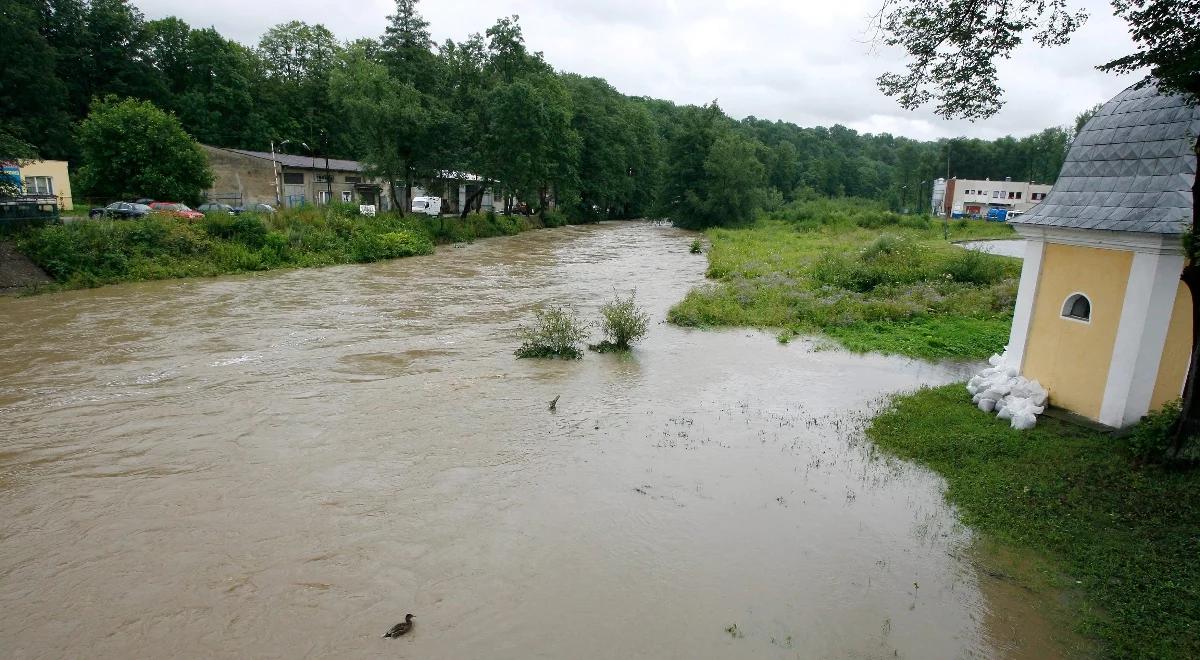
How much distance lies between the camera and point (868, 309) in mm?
20094

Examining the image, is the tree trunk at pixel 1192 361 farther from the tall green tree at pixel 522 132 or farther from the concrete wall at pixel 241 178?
the concrete wall at pixel 241 178

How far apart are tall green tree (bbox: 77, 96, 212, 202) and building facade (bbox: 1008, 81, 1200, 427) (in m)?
35.7

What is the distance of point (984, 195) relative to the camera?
85188 millimetres

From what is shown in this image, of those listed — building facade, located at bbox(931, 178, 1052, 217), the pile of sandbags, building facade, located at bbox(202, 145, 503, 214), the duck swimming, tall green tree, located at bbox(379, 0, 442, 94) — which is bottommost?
the duck swimming

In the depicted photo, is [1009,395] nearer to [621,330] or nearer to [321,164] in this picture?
[621,330]

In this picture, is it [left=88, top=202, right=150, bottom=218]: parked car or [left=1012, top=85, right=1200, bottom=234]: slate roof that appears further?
[left=88, top=202, right=150, bottom=218]: parked car

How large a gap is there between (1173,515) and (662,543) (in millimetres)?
5483

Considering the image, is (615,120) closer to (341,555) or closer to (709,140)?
(709,140)

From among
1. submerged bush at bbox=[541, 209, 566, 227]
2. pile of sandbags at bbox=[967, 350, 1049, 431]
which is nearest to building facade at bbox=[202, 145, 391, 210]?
submerged bush at bbox=[541, 209, 566, 227]

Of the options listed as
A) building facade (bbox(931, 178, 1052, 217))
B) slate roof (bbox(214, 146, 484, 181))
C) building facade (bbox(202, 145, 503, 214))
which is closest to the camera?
building facade (bbox(202, 145, 503, 214))

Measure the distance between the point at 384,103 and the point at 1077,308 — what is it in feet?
109

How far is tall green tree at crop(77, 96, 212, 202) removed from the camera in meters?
31.5

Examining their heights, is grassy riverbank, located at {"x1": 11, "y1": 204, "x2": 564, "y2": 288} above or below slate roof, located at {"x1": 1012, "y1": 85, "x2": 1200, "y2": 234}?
below

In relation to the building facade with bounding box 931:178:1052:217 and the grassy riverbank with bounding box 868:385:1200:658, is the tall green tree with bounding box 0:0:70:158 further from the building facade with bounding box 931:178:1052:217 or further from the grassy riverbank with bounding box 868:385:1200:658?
the building facade with bounding box 931:178:1052:217
